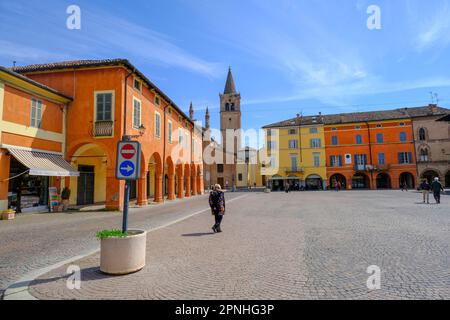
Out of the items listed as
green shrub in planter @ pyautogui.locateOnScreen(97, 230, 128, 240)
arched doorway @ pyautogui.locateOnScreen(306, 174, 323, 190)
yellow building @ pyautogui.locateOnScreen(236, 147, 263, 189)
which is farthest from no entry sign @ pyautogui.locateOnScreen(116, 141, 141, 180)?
yellow building @ pyautogui.locateOnScreen(236, 147, 263, 189)

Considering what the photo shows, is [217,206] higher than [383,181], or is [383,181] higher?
[217,206]

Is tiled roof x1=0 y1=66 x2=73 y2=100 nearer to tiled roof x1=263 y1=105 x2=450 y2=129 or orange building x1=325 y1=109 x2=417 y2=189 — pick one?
tiled roof x1=263 y1=105 x2=450 y2=129

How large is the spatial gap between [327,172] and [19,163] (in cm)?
4276

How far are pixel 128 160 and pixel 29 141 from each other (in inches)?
468

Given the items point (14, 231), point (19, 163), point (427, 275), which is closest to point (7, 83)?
point (19, 163)

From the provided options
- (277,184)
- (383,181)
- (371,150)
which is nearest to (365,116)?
(371,150)

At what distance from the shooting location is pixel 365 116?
146 ft

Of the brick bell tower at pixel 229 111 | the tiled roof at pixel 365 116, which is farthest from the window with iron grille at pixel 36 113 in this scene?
the brick bell tower at pixel 229 111

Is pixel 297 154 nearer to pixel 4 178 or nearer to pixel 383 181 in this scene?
pixel 383 181

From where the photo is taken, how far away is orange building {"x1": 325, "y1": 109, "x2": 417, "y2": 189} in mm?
41188

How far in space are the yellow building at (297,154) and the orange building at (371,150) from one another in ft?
4.91

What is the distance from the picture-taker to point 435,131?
131 feet

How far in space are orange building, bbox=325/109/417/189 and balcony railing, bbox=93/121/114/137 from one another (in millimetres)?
38573

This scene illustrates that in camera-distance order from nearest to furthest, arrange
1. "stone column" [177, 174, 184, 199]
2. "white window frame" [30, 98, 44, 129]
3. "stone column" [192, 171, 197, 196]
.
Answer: "white window frame" [30, 98, 44, 129] → "stone column" [177, 174, 184, 199] → "stone column" [192, 171, 197, 196]
